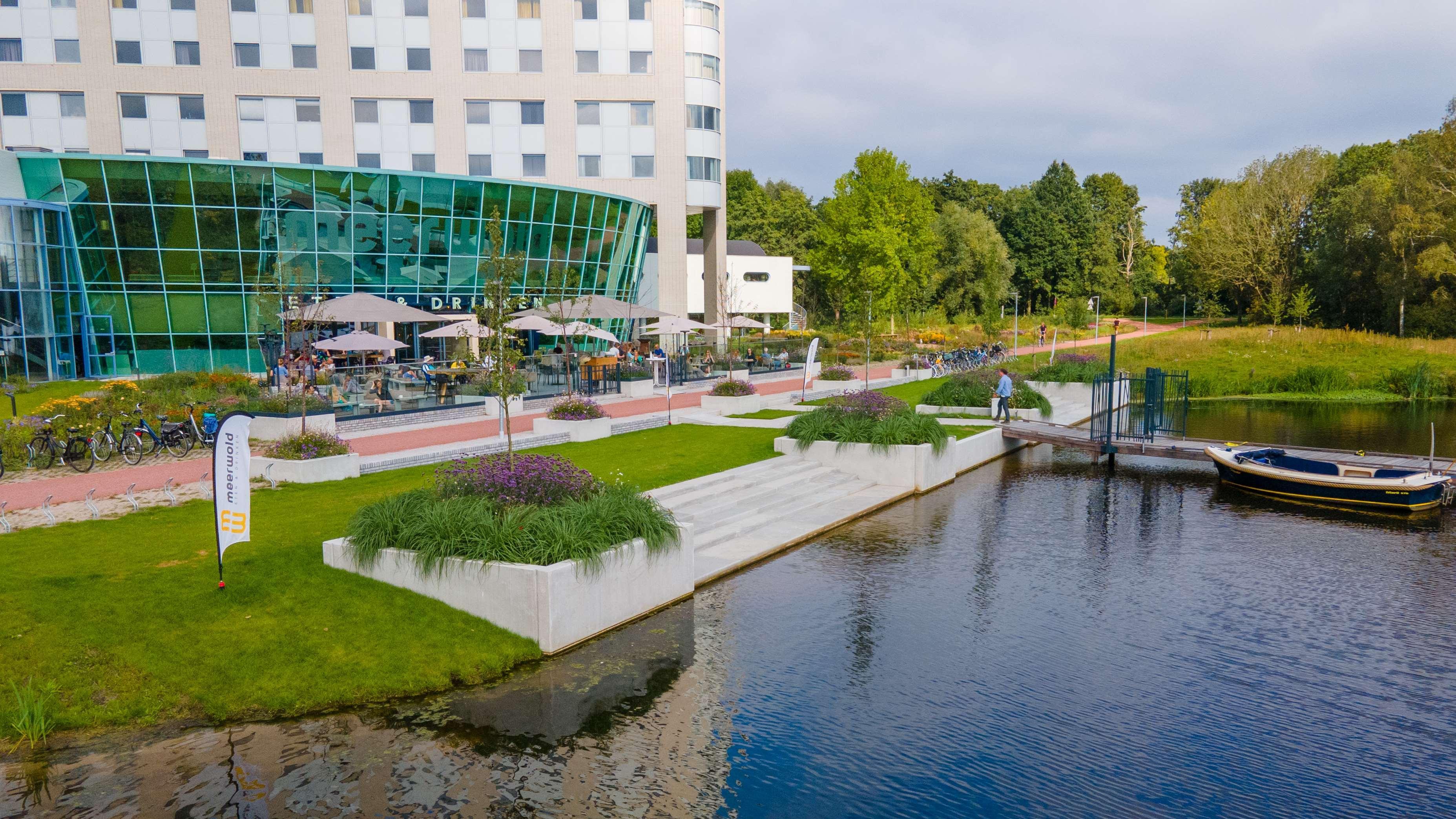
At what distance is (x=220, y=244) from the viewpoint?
121ft

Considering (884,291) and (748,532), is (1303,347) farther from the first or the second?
(748,532)

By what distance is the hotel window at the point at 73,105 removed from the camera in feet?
161

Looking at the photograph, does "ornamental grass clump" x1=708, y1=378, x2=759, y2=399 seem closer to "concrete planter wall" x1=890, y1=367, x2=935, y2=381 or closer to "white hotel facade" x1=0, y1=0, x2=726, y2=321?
"concrete planter wall" x1=890, y1=367, x2=935, y2=381

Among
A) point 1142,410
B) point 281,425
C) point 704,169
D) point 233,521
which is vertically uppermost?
point 704,169

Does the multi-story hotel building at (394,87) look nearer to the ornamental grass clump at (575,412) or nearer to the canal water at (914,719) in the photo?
the ornamental grass clump at (575,412)

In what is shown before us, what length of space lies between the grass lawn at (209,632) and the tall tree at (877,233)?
57.9 m

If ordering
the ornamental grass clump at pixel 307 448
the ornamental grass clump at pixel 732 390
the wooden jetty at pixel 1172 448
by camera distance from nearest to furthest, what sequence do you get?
the ornamental grass clump at pixel 307 448
the wooden jetty at pixel 1172 448
the ornamental grass clump at pixel 732 390

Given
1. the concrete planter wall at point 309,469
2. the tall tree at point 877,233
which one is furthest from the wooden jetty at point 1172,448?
the tall tree at point 877,233

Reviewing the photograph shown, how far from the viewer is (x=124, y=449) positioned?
19484 mm

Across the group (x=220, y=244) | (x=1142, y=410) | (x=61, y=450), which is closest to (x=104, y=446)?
(x=61, y=450)

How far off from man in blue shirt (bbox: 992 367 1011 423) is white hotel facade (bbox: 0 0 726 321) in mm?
30477

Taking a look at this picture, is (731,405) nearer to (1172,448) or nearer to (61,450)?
(1172,448)

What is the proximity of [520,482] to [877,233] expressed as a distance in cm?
6043

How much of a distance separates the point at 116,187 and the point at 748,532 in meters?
32.4
